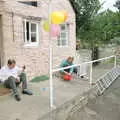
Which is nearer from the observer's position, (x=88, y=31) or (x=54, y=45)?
(x=54, y=45)

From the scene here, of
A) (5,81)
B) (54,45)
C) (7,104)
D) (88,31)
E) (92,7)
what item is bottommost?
(7,104)

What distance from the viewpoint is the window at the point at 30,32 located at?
338 inches

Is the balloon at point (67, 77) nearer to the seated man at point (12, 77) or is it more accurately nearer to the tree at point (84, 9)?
the seated man at point (12, 77)

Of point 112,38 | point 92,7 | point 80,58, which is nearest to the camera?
point 80,58

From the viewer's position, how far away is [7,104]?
530cm

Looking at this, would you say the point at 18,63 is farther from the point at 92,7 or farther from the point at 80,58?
the point at 92,7

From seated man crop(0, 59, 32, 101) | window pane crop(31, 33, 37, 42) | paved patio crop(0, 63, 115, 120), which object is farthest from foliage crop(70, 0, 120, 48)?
seated man crop(0, 59, 32, 101)

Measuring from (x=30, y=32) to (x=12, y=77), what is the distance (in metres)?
3.55

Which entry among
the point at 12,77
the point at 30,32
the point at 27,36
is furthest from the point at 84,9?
the point at 12,77

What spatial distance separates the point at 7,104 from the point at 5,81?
0.76 m

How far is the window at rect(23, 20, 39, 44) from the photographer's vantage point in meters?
8.58

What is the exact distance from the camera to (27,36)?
873 centimetres

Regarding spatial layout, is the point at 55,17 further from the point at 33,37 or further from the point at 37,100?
the point at 33,37

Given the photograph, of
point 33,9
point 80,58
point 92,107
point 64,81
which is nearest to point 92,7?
point 80,58
